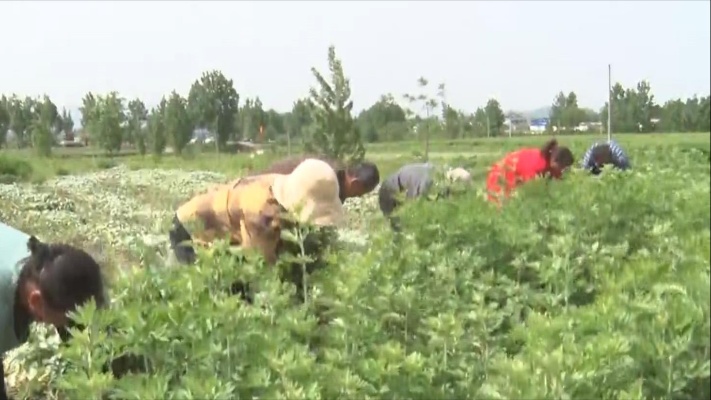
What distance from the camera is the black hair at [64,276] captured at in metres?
2.33

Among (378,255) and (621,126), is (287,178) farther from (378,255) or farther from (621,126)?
(621,126)

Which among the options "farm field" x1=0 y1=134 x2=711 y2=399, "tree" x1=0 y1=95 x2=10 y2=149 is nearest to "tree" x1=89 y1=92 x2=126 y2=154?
"tree" x1=0 y1=95 x2=10 y2=149

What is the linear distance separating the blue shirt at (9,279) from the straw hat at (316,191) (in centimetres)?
83

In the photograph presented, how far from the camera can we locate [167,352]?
1.96m

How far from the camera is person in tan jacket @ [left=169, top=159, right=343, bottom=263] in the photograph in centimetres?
311

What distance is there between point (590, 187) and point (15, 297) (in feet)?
8.17

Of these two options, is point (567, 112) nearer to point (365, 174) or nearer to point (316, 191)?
point (365, 174)

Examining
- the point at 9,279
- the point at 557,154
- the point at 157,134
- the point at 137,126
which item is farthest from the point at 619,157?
the point at 137,126

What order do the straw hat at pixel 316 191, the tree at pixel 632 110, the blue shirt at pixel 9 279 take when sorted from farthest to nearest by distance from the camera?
the straw hat at pixel 316 191, the blue shirt at pixel 9 279, the tree at pixel 632 110

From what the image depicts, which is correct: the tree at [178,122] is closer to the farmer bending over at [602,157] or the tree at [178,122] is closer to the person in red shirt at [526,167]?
the farmer bending over at [602,157]

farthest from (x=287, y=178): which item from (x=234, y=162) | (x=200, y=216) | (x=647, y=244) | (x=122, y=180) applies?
(x=122, y=180)

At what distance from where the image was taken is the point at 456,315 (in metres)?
2.38

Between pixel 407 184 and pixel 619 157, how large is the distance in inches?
47.1

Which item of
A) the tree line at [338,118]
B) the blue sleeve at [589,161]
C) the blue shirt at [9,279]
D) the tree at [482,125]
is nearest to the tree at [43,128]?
the tree line at [338,118]
